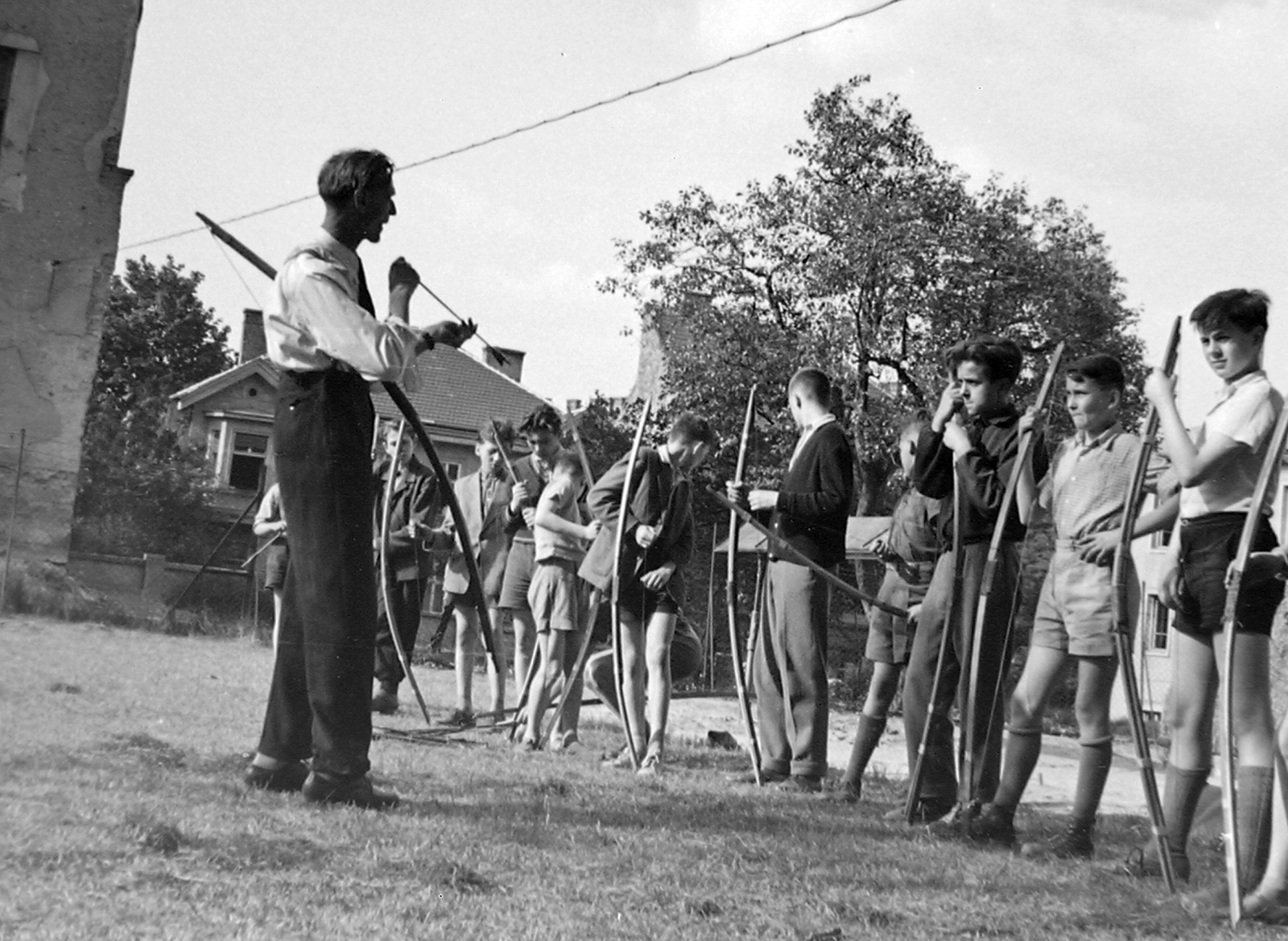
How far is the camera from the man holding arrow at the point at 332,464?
438cm

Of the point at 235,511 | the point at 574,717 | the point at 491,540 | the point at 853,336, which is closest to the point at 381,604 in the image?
the point at 491,540

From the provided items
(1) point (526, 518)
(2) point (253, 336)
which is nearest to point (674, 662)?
(1) point (526, 518)

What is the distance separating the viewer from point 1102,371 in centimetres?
484

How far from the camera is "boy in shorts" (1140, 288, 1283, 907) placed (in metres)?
3.81

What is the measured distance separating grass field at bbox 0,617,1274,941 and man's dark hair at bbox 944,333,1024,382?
1584 mm

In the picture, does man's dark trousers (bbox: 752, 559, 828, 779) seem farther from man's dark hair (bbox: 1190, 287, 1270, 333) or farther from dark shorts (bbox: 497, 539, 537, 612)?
man's dark hair (bbox: 1190, 287, 1270, 333)

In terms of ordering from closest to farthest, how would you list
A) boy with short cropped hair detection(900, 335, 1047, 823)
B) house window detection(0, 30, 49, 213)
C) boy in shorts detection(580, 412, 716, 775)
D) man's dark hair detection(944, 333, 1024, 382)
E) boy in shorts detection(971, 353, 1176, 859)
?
boy in shorts detection(971, 353, 1176, 859) → boy with short cropped hair detection(900, 335, 1047, 823) → man's dark hair detection(944, 333, 1024, 382) → house window detection(0, 30, 49, 213) → boy in shorts detection(580, 412, 716, 775)

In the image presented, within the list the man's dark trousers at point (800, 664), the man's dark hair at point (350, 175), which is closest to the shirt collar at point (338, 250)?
the man's dark hair at point (350, 175)

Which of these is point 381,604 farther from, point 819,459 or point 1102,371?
point 1102,371

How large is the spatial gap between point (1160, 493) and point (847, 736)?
272 inches

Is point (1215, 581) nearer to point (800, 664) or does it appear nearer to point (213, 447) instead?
point (800, 664)

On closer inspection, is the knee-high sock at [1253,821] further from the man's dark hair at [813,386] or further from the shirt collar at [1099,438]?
the man's dark hair at [813,386]

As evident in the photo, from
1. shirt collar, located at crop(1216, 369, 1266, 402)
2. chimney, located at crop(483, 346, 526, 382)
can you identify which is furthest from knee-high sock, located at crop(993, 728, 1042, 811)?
chimney, located at crop(483, 346, 526, 382)

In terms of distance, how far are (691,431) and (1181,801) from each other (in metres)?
3.14
